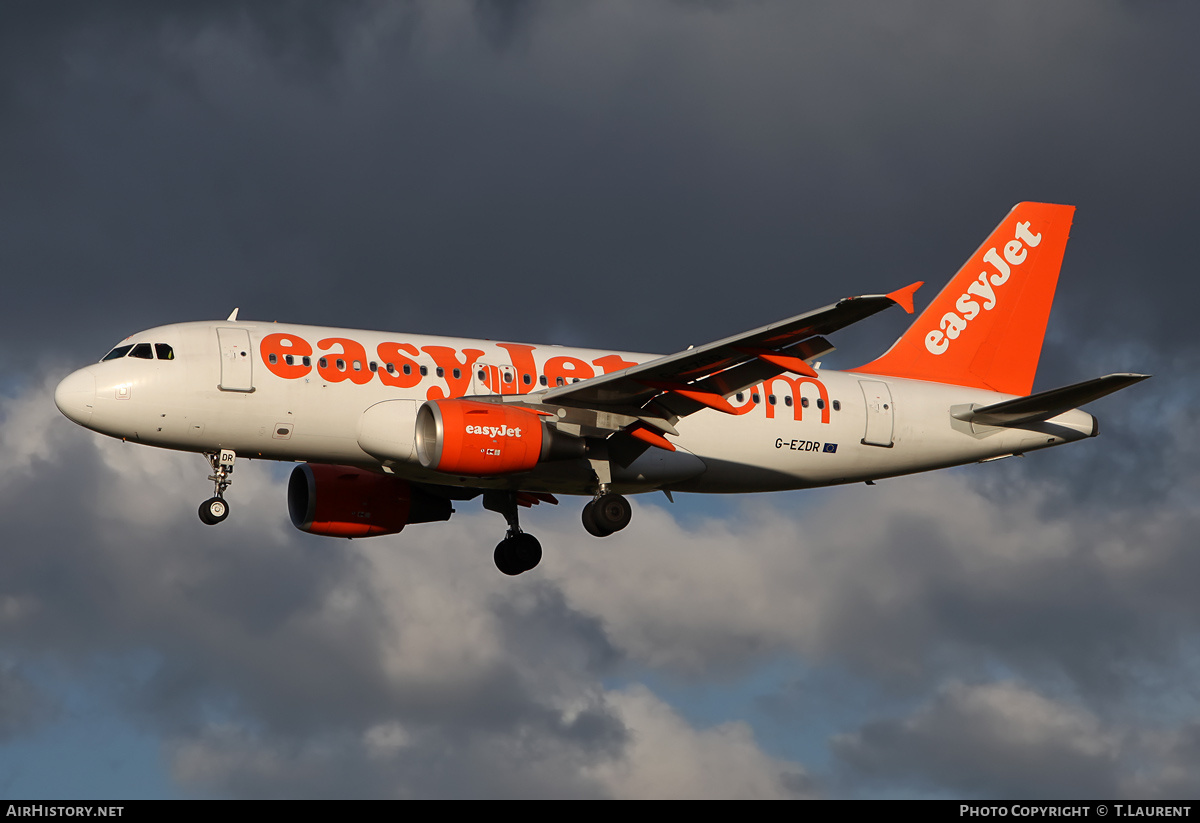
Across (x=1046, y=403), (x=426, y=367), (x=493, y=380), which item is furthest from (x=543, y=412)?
(x=1046, y=403)

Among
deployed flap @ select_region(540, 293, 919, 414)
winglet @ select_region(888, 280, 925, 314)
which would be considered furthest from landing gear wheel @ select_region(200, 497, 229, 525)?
winglet @ select_region(888, 280, 925, 314)

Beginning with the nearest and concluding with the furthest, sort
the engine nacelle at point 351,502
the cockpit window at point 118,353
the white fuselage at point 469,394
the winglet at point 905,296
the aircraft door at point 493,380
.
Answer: the winglet at point 905,296, the white fuselage at point 469,394, the cockpit window at point 118,353, the aircraft door at point 493,380, the engine nacelle at point 351,502

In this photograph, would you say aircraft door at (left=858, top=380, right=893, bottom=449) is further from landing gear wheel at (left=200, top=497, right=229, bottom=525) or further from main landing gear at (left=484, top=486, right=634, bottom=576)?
landing gear wheel at (left=200, top=497, right=229, bottom=525)

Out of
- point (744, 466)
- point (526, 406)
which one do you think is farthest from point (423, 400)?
point (744, 466)

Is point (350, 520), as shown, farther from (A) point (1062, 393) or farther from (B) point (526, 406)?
(A) point (1062, 393)

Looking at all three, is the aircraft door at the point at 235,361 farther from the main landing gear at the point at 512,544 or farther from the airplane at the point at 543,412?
the main landing gear at the point at 512,544

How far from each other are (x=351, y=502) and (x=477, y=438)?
8157mm

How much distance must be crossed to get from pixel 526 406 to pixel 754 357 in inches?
219

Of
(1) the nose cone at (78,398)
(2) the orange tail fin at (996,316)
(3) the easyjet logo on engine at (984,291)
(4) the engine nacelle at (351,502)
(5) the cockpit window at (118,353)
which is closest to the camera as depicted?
(1) the nose cone at (78,398)

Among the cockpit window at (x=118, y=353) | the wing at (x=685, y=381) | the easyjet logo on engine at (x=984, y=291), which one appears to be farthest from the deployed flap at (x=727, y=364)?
the easyjet logo on engine at (x=984, y=291)

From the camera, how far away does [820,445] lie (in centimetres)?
4009

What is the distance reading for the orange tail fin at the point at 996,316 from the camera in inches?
1726

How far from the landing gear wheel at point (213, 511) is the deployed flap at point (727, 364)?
7.83 m

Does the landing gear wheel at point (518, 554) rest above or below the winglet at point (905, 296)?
above
